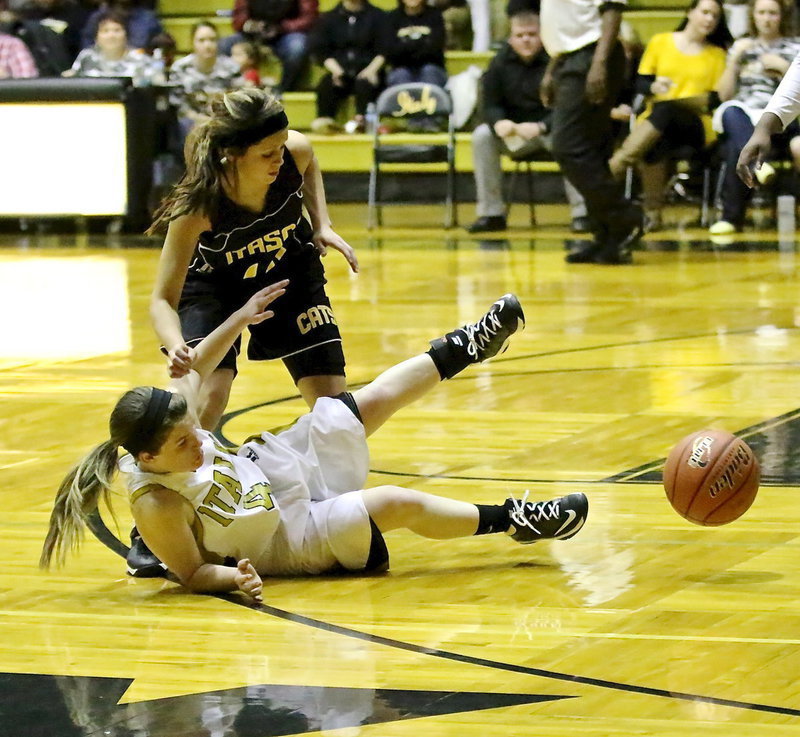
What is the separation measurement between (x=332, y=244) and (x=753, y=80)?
764 cm

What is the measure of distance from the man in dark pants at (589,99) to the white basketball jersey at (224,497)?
21.4ft

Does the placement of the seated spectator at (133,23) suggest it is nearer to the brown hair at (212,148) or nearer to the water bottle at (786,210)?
the water bottle at (786,210)

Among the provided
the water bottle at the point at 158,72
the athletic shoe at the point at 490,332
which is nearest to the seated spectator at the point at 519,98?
the water bottle at the point at 158,72

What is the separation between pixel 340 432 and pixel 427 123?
30.7 ft

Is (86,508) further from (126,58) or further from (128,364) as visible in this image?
(126,58)

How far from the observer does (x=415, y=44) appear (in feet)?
45.2

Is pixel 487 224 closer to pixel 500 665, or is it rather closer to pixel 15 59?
pixel 15 59

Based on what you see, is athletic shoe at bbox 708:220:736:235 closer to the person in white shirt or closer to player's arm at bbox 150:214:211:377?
the person in white shirt

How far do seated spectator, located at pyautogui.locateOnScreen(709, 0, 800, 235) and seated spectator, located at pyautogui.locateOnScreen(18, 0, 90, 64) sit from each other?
624cm

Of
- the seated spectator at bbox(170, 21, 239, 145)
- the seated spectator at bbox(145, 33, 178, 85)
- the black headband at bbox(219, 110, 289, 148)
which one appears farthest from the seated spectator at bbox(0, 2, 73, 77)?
the black headband at bbox(219, 110, 289, 148)

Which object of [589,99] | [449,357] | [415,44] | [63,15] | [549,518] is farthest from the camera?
[63,15]

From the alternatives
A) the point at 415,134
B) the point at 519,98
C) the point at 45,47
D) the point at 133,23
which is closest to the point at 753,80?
the point at 519,98

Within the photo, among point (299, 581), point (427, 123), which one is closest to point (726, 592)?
point (299, 581)

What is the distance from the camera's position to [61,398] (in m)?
6.59
